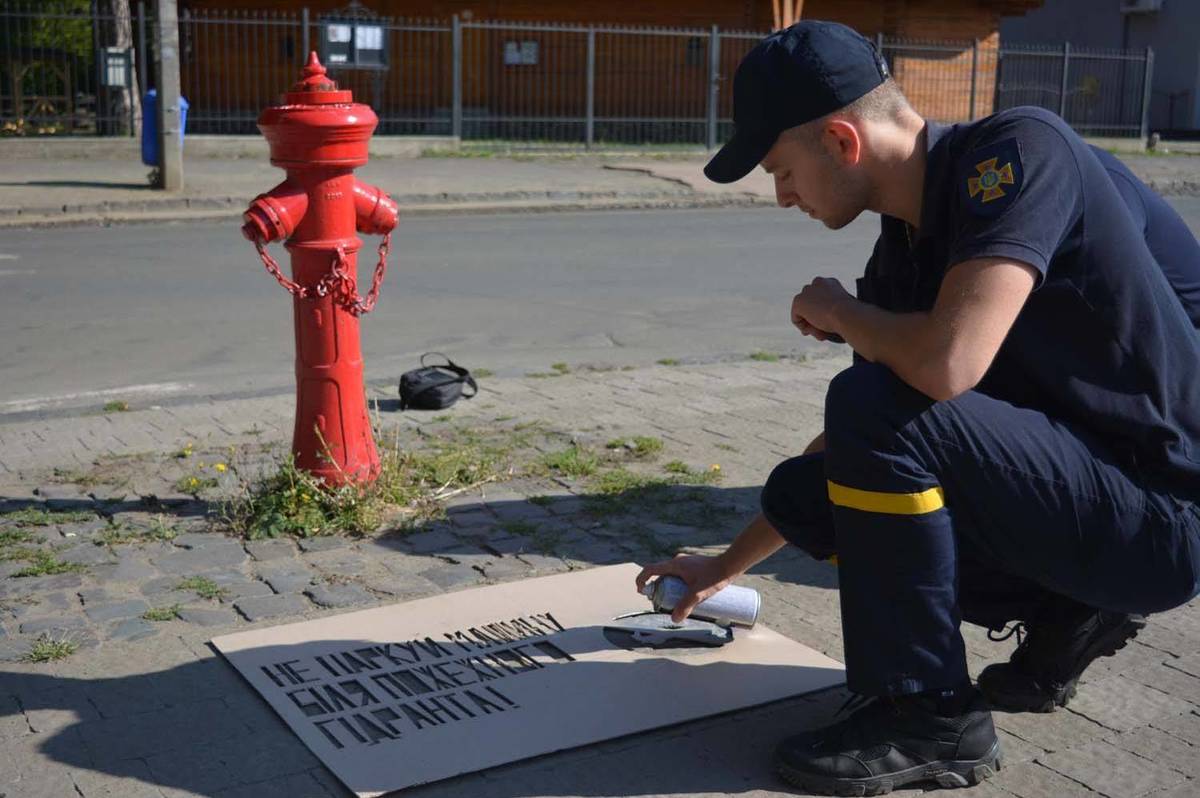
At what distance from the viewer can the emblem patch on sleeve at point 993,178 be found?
8.25 ft

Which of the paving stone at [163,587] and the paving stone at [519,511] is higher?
the paving stone at [519,511]

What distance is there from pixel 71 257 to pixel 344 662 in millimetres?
9316

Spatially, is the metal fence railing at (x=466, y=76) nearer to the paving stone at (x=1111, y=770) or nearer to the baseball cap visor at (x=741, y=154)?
the baseball cap visor at (x=741, y=154)

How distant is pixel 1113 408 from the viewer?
267cm

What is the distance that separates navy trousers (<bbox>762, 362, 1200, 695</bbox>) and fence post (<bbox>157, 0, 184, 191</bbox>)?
14006mm

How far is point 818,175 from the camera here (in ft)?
9.00

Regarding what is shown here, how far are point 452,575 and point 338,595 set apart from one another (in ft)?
1.17

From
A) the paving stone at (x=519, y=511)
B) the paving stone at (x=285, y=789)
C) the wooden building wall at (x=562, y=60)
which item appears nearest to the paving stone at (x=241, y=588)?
the paving stone at (x=519, y=511)

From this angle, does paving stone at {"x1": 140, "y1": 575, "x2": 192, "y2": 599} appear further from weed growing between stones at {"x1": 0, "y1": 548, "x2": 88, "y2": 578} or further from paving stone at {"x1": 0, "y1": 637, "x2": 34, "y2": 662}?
paving stone at {"x1": 0, "y1": 637, "x2": 34, "y2": 662}

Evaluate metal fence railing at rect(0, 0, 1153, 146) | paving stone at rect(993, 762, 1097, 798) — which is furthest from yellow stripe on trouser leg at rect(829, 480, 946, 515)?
metal fence railing at rect(0, 0, 1153, 146)

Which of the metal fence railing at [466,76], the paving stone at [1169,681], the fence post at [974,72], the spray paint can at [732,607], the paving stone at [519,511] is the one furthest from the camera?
the fence post at [974,72]

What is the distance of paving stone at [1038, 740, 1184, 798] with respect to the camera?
111 inches

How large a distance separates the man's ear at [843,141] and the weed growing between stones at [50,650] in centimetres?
222

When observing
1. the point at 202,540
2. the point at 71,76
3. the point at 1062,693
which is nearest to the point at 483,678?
the point at 1062,693
